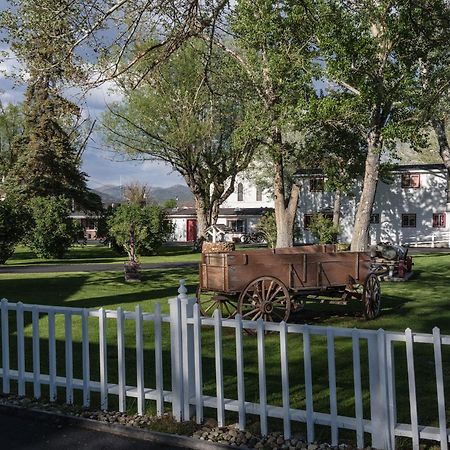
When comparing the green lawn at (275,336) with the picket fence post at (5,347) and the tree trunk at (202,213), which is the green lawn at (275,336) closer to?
the picket fence post at (5,347)

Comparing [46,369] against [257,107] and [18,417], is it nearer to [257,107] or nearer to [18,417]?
[18,417]

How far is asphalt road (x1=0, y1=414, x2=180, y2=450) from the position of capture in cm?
469

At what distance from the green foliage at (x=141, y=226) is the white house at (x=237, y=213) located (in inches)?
1055

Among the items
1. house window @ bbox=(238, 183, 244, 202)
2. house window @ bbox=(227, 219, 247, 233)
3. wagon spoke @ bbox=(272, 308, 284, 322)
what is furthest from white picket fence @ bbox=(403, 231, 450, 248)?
wagon spoke @ bbox=(272, 308, 284, 322)

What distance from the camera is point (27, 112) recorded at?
4169 cm

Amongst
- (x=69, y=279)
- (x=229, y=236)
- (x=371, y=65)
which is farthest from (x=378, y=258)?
(x=229, y=236)

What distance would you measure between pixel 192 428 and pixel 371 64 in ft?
62.4

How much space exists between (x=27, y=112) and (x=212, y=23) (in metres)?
37.4

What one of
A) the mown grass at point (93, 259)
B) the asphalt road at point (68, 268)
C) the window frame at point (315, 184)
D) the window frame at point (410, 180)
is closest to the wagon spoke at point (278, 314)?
the asphalt road at point (68, 268)

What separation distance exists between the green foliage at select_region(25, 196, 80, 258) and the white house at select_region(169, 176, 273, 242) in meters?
29.9

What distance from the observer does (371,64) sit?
70.0 ft

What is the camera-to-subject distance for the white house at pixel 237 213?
211ft

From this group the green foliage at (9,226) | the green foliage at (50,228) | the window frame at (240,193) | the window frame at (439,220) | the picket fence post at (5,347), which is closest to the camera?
the picket fence post at (5,347)

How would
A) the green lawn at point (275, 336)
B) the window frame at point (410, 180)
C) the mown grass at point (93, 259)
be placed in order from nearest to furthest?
1. the green lawn at point (275, 336)
2. the mown grass at point (93, 259)
3. the window frame at point (410, 180)
